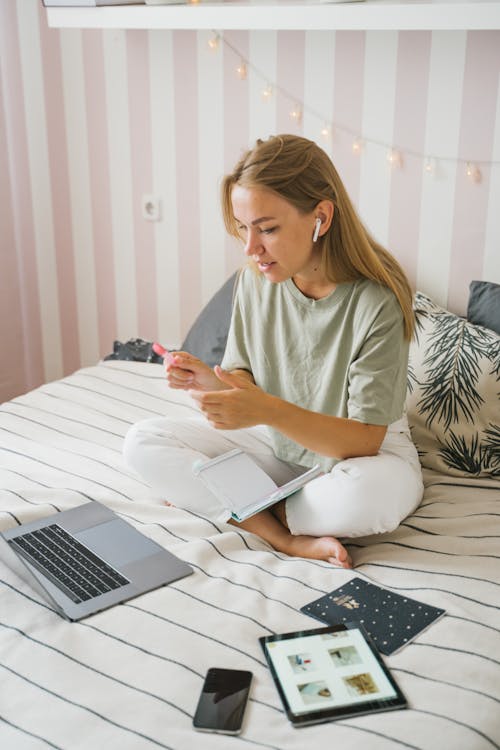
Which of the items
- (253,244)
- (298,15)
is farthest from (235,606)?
(298,15)

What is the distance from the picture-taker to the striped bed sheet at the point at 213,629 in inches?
44.0

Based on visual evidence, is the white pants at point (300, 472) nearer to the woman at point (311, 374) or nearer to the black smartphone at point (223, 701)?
the woman at point (311, 374)

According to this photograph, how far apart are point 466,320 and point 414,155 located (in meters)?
0.48

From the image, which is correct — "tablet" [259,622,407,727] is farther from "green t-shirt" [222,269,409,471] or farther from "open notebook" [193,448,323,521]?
"green t-shirt" [222,269,409,471]

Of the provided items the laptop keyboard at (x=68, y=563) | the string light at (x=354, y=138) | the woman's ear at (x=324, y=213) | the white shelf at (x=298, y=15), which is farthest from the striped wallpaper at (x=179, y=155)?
the laptop keyboard at (x=68, y=563)

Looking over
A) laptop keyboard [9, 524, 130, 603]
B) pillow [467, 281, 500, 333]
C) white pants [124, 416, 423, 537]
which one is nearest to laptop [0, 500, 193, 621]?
laptop keyboard [9, 524, 130, 603]

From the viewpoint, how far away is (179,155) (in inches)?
104

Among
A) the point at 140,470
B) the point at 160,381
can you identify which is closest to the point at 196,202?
the point at 160,381

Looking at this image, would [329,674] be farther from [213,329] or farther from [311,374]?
[213,329]

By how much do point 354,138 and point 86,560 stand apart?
1.39 metres

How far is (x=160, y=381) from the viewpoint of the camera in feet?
7.88

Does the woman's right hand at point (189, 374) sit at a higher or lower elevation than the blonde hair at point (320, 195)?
lower

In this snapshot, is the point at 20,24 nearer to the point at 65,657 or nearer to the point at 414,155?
the point at 414,155

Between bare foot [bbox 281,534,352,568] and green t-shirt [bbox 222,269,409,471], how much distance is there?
0.17 m
